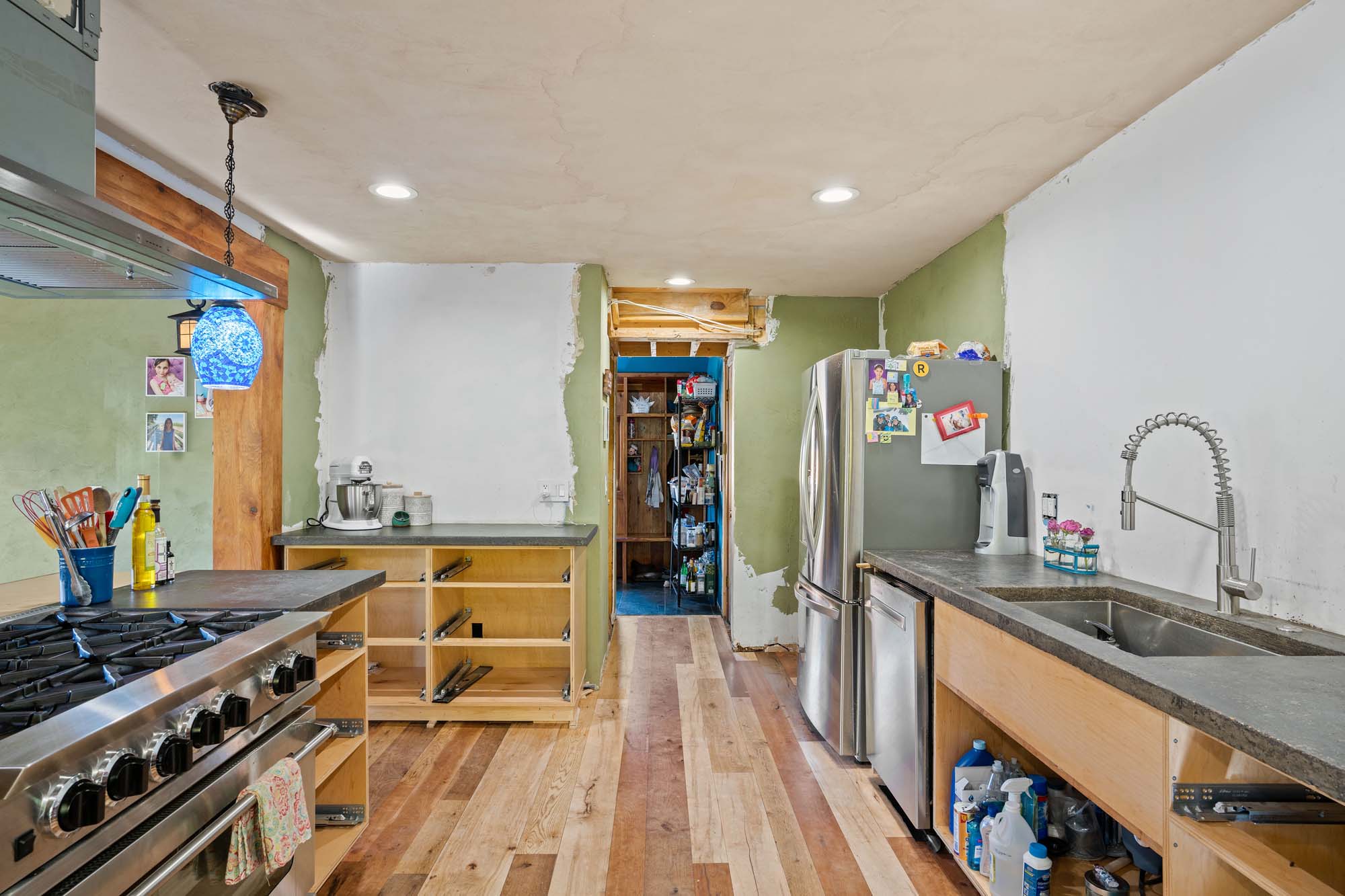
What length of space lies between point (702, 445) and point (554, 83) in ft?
14.0

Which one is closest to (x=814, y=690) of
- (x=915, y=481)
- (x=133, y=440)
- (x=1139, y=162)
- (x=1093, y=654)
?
(x=915, y=481)

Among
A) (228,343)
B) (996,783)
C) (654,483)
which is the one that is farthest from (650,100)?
(654,483)

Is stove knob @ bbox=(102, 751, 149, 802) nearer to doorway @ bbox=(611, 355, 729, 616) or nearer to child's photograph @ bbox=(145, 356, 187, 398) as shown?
child's photograph @ bbox=(145, 356, 187, 398)

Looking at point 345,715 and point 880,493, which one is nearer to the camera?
point 345,715

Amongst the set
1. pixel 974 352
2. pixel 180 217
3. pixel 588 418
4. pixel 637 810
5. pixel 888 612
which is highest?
pixel 180 217

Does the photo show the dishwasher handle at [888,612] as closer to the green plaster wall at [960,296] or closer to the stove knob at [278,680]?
the green plaster wall at [960,296]

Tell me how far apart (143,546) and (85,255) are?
95 centimetres

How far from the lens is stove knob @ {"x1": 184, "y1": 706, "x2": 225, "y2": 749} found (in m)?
1.24

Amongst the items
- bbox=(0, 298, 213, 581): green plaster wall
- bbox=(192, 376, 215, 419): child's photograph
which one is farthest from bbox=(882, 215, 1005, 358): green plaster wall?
bbox=(0, 298, 213, 581): green plaster wall

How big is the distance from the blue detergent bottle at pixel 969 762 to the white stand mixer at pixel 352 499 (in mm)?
2819

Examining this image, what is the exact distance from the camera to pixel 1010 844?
182 centimetres

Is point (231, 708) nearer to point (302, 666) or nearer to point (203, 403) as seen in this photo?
point (302, 666)

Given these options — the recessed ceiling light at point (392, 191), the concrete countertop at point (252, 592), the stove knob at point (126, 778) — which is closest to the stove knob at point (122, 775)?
the stove knob at point (126, 778)

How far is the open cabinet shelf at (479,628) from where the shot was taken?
10.7 ft
